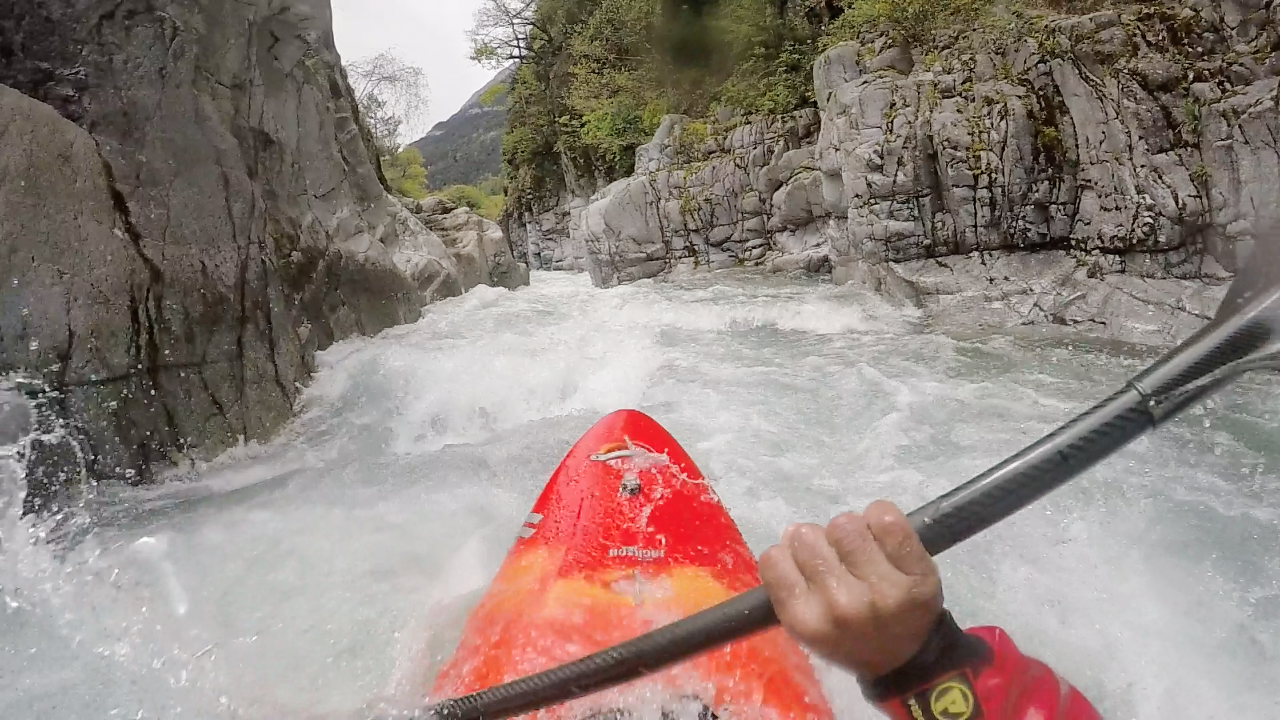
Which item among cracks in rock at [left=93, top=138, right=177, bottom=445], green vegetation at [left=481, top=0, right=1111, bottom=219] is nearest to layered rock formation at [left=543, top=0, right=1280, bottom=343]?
green vegetation at [left=481, top=0, right=1111, bottom=219]

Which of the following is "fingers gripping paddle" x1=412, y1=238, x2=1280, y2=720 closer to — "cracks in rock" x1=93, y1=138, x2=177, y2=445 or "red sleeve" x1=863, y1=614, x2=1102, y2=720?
"red sleeve" x1=863, y1=614, x2=1102, y2=720

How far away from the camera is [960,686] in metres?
0.84

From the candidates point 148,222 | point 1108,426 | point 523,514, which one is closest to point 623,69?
point 148,222

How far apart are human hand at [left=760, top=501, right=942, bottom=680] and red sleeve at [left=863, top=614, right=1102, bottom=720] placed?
0.03 meters

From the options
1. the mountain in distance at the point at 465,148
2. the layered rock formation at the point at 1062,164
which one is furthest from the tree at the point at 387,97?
the mountain in distance at the point at 465,148

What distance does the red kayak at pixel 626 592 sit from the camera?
5.09ft

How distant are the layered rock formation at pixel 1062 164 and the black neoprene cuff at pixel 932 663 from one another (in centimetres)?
641

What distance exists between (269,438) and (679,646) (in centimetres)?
413

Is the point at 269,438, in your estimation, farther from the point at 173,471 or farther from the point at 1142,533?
the point at 1142,533

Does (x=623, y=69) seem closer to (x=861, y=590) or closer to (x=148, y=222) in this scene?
(x=148, y=222)

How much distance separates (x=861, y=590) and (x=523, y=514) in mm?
2695

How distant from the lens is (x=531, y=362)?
5.69 metres

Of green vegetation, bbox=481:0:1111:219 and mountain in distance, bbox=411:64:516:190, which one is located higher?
mountain in distance, bbox=411:64:516:190

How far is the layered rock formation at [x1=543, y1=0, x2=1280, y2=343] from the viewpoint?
6.21m
